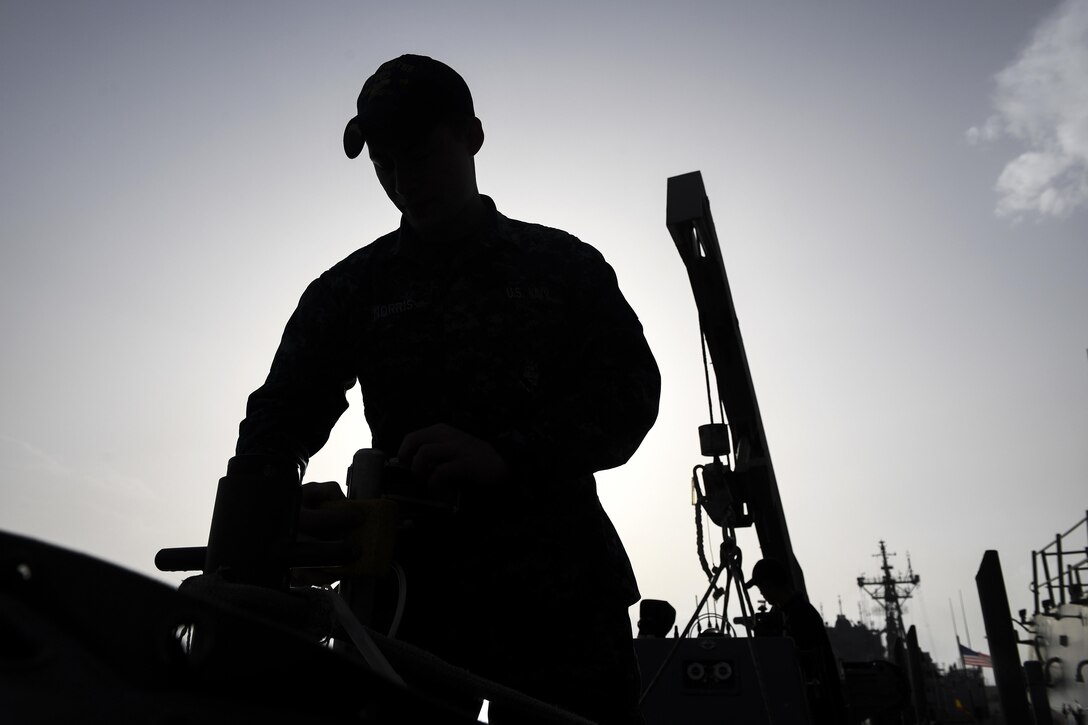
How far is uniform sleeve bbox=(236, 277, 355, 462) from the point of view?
1528mm

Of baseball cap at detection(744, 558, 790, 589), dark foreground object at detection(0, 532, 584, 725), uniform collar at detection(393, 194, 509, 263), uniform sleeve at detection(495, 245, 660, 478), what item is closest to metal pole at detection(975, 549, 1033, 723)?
baseball cap at detection(744, 558, 790, 589)

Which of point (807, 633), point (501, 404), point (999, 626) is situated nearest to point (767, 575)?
point (807, 633)

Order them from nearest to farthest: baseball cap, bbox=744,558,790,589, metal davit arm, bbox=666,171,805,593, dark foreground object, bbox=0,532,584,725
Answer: dark foreground object, bbox=0,532,584,725, baseball cap, bbox=744,558,790,589, metal davit arm, bbox=666,171,805,593

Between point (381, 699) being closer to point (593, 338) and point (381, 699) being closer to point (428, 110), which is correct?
point (593, 338)

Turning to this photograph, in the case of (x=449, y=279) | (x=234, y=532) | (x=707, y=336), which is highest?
(x=707, y=336)

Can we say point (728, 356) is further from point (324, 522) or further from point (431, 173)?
point (324, 522)

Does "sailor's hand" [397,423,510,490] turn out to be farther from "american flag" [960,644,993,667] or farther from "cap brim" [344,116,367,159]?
"american flag" [960,644,993,667]

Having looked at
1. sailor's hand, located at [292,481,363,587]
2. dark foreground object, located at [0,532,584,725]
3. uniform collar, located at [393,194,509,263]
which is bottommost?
dark foreground object, located at [0,532,584,725]

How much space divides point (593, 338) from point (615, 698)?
740mm

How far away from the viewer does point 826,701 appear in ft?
15.9

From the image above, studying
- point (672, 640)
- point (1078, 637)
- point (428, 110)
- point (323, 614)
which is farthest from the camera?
point (1078, 637)

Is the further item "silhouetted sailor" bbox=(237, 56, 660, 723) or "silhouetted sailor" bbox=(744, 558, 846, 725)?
"silhouetted sailor" bbox=(744, 558, 846, 725)

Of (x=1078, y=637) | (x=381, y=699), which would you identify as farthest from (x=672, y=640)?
(x=1078, y=637)

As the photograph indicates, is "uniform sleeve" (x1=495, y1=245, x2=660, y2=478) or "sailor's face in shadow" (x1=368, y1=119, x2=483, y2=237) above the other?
"sailor's face in shadow" (x1=368, y1=119, x2=483, y2=237)
